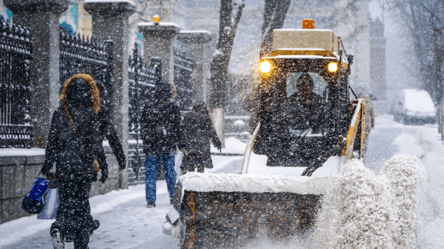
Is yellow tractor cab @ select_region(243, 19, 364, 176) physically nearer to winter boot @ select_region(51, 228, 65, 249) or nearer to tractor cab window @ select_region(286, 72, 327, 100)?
tractor cab window @ select_region(286, 72, 327, 100)

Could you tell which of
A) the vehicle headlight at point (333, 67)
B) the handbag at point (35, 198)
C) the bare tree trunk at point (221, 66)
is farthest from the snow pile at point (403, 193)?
the bare tree trunk at point (221, 66)

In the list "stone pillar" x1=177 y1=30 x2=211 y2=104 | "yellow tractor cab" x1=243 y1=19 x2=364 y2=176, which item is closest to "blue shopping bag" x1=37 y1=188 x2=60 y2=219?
"yellow tractor cab" x1=243 y1=19 x2=364 y2=176

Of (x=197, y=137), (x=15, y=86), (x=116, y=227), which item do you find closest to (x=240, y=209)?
(x=116, y=227)

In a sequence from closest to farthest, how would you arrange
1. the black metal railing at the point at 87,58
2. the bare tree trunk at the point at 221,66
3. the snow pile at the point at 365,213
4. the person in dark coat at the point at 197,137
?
the snow pile at the point at 365,213, the black metal railing at the point at 87,58, the person in dark coat at the point at 197,137, the bare tree trunk at the point at 221,66

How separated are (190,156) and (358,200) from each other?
235 inches

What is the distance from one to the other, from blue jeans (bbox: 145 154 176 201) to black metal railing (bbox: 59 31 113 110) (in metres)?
1.29

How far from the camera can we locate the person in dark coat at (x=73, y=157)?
4605 mm

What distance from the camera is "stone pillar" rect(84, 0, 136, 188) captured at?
9430 millimetres

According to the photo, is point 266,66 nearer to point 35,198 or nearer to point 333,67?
point 333,67

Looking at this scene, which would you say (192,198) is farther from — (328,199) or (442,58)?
(442,58)

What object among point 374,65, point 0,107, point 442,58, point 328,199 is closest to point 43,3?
point 0,107

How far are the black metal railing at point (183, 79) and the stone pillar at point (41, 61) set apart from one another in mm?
5139

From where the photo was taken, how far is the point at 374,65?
7006cm

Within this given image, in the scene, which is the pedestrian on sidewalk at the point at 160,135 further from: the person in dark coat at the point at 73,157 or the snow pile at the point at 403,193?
the snow pile at the point at 403,193
